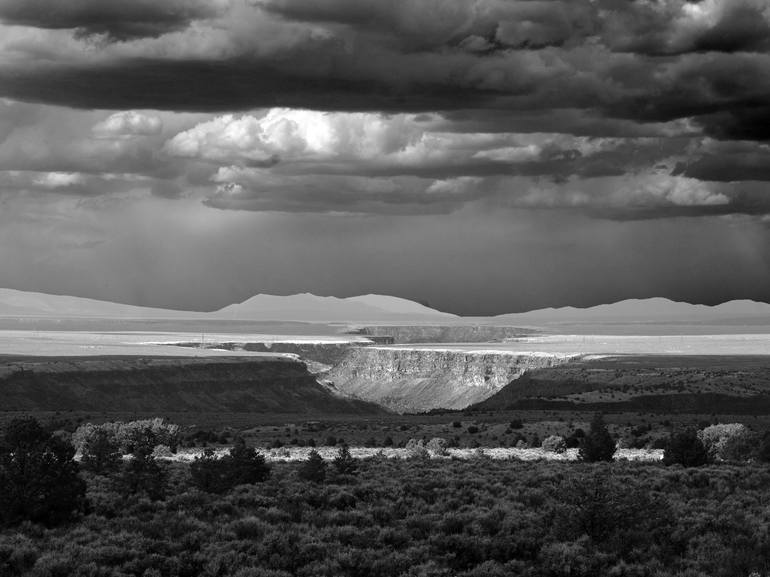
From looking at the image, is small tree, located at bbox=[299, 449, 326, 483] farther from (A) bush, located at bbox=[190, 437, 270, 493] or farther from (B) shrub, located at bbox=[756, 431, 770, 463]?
(B) shrub, located at bbox=[756, 431, 770, 463]

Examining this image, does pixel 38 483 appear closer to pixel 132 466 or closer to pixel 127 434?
pixel 132 466

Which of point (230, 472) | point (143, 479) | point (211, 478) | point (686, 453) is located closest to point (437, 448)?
point (686, 453)

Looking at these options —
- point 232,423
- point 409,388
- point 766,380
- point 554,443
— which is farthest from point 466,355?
point 554,443

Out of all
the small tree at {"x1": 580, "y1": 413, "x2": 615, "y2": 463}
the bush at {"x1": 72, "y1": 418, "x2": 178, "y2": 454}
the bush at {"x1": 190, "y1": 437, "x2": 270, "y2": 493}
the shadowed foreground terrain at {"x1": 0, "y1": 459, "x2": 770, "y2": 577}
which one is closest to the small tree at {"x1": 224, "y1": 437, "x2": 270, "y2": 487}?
the bush at {"x1": 190, "y1": 437, "x2": 270, "y2": 493}

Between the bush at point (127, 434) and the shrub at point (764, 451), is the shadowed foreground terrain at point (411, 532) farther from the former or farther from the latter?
the bush at point (127, 434)

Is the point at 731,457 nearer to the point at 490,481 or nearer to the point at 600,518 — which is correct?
the point at 490,481

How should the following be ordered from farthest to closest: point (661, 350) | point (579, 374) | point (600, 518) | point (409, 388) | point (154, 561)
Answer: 1. point (661, 350)
2. point (409, 388)
3. point (579, 374)
4. point (600, 518)
5. point (154, 561)
